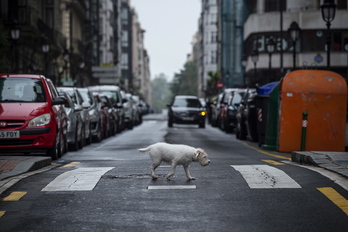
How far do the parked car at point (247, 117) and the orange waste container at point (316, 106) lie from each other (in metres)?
4.98

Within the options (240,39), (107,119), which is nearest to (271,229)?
(107,119)

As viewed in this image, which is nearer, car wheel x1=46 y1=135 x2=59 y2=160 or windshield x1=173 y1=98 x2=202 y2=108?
car wheel x1=46 y1=135 x2=59 y2=160

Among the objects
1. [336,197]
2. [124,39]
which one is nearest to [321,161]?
[336,197]

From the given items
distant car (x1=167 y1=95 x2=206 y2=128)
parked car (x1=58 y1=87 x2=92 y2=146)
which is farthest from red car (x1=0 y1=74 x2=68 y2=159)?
distant car (x1=167 y1=95 x2=206 y2=128)

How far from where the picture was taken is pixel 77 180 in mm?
10828

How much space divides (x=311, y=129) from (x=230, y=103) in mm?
16293

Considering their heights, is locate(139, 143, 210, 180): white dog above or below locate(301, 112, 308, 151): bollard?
above

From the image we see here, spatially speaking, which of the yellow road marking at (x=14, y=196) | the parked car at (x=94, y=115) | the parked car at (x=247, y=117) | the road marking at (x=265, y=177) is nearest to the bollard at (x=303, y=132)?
the parked car at (x=247, y=117)

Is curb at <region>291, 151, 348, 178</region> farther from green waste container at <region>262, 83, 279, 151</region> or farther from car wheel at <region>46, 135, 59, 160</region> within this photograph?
green waste container at <region>262, 83, 279, 151</region>

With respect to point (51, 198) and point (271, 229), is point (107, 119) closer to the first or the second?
point (51, 198)

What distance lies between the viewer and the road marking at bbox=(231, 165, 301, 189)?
393 inches

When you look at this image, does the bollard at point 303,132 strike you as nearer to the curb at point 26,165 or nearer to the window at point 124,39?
the curb at point 26,165

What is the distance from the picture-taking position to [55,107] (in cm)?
1770

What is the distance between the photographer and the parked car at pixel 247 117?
1014 inches
